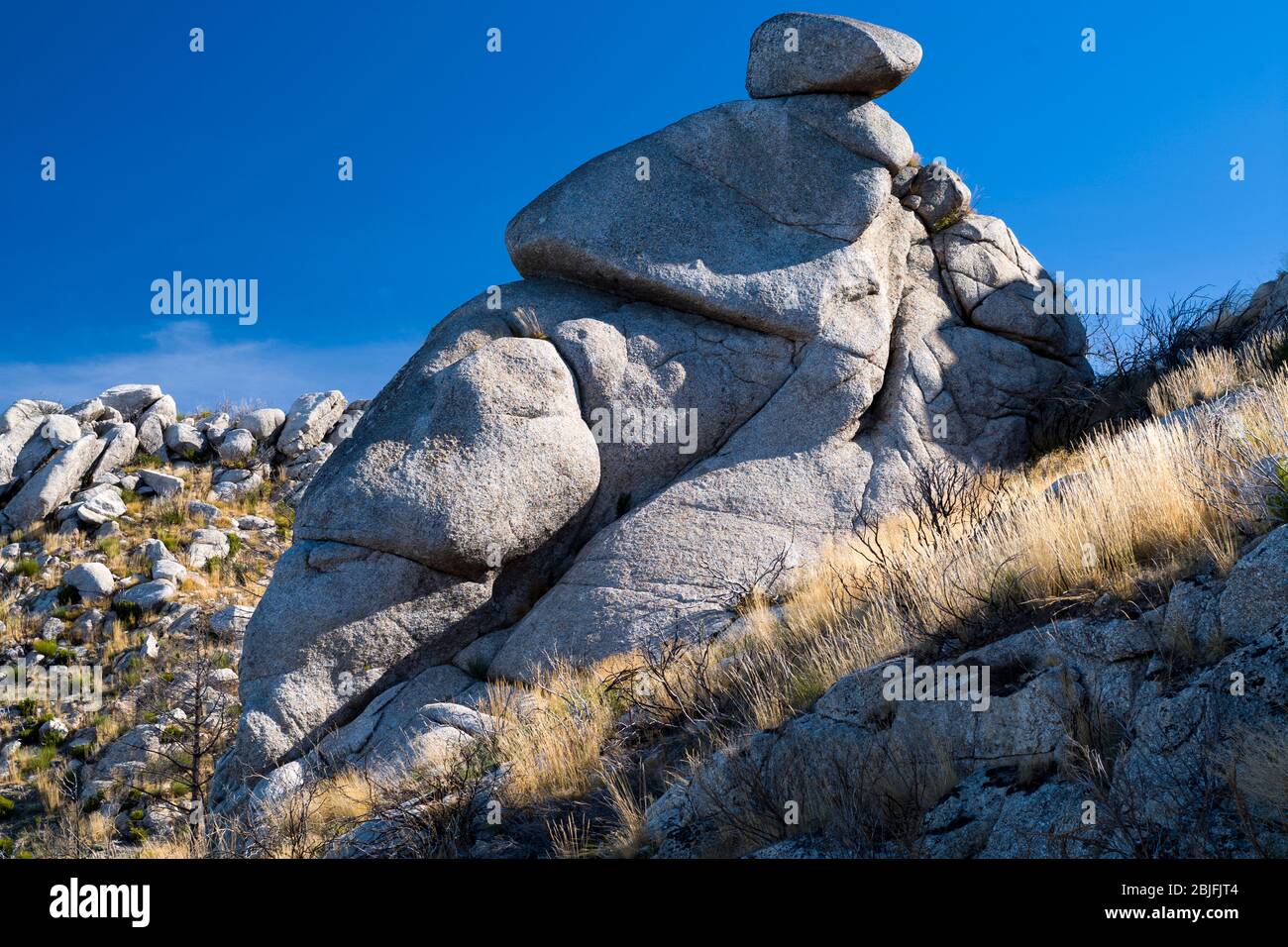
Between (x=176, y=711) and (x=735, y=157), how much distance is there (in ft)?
48.0

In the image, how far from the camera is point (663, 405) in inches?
573

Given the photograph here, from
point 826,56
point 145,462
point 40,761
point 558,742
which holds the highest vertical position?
point 826,56

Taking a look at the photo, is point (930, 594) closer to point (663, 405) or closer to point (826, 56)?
point (663, 405)

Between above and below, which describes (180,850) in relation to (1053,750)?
below

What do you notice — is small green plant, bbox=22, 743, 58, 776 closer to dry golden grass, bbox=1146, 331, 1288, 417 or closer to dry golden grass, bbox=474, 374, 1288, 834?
dry golden grass, bbox=474, 374, 1288, 834

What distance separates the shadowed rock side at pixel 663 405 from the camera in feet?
41.7

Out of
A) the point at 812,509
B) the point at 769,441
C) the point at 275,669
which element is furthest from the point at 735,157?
the point at 275,669

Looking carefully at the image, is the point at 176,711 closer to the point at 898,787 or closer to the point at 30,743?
the point at 30,743

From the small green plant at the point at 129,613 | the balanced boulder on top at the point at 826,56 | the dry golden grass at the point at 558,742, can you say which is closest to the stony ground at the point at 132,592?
the small green plant at the point at 129,613

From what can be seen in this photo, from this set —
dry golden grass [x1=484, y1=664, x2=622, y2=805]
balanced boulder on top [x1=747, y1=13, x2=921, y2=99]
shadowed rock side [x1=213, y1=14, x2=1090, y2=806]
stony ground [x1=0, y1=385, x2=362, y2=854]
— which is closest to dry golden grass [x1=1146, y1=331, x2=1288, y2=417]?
shadowed rock side [x1=213, y1=14, x2=1090, y2=806]

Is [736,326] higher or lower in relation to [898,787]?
higher

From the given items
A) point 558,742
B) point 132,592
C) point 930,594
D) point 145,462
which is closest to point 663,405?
point 558,742

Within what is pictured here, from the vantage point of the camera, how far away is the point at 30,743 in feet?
62.8

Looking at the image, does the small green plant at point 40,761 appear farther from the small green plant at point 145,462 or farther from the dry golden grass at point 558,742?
the dry golden grass at point 558,742
